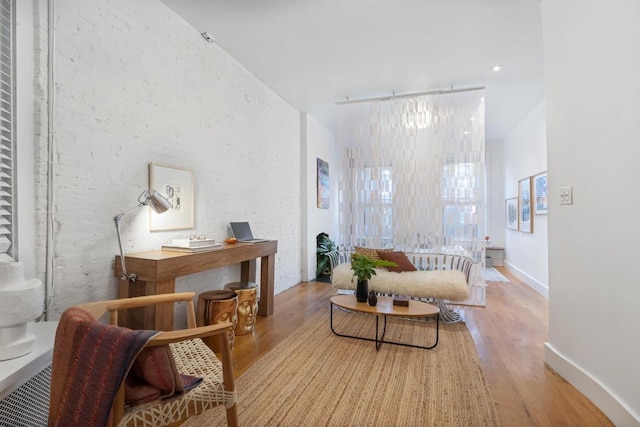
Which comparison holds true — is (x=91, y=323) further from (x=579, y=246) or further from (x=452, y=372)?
(x=579, y=246)

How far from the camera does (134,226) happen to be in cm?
237

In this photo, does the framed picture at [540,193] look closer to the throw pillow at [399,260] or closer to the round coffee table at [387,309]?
the throw pillow at [399,260]

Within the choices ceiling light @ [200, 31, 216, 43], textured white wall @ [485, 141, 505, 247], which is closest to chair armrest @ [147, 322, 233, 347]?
ceiling light @ [200, 31, 216, 43]

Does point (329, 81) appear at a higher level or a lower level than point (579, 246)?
higher

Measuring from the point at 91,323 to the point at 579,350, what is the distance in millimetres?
2720

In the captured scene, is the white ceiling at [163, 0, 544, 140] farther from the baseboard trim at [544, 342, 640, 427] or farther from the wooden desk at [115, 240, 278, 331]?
the baseboard trim at [544, 342, 640, 427]

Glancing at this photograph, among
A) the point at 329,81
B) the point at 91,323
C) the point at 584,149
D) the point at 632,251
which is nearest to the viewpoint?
the point at 91,323

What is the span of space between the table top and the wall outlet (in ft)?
3.99

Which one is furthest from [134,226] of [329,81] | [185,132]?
[329,81]

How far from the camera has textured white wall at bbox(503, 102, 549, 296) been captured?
15.0ft

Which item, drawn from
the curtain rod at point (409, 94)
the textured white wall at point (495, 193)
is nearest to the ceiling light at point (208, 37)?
the curtain rod at point (409, 94)

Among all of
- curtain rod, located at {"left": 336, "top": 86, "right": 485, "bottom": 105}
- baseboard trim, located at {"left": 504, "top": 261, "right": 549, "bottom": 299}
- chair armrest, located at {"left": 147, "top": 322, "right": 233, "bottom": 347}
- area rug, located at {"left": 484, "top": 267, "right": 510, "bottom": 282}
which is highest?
curtain rod, located at {"left": 336, "top": 86, "right": 485, "bottom": 105}

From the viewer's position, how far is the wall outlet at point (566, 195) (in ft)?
6.93

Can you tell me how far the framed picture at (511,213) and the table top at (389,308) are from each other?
4.16 metres
